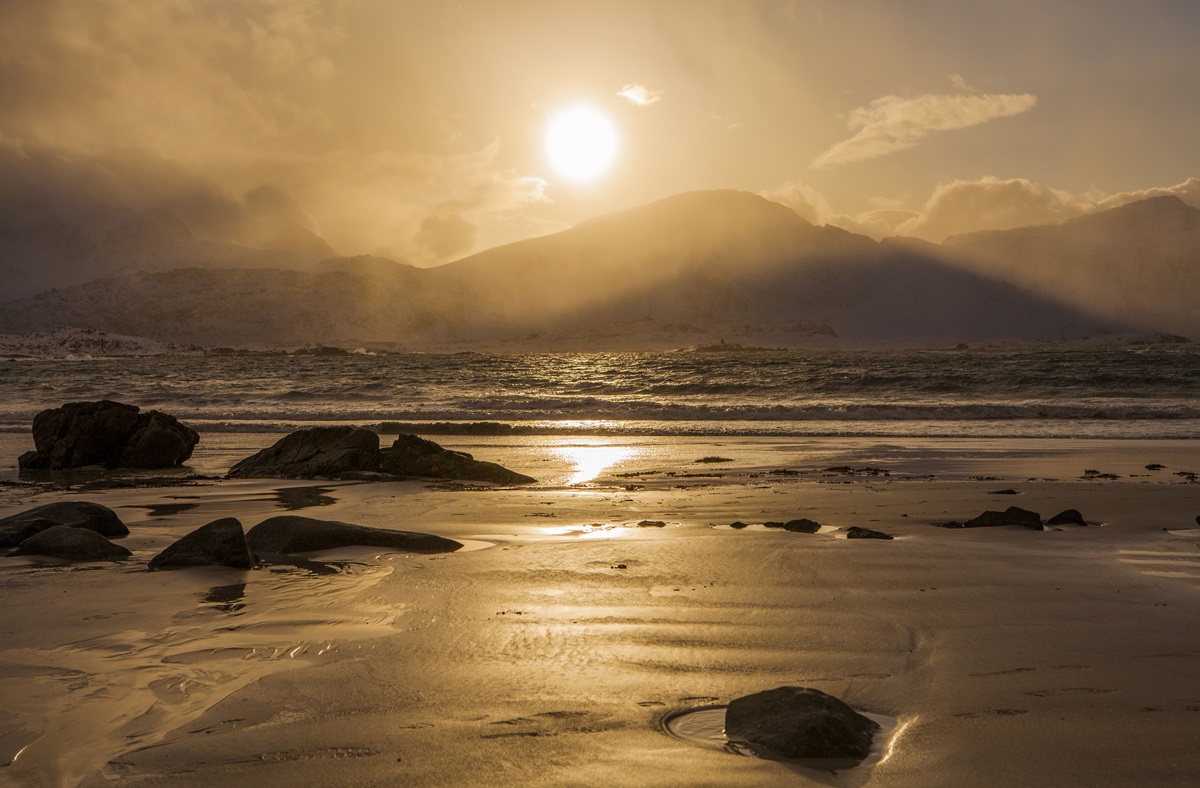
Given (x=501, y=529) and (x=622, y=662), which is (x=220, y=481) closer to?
(x=501, y=529)

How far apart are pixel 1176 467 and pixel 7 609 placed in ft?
48.5

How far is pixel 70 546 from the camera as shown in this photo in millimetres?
6512

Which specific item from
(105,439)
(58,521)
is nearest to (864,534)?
(58,521)

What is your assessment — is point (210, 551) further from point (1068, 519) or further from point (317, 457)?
point (1068, 519)

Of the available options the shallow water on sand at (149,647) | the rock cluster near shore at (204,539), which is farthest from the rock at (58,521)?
the shallow water on sand at (149,647)

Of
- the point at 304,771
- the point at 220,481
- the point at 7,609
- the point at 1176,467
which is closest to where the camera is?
the point at 304,771

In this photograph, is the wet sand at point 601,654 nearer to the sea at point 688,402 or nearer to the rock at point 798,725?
the rock at point 798,725

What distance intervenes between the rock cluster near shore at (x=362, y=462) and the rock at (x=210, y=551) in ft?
19.8

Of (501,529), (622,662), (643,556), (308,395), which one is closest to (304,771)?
(622,662)

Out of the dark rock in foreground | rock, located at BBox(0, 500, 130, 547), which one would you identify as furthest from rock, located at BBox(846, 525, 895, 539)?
rock, located at BBox(0, 500, 130, 547)

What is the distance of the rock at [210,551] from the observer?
Answer: 6.19 m

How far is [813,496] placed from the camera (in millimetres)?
10242

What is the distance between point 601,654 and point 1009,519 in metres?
5.16

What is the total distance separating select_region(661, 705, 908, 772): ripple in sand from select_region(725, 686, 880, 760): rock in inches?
1.0
